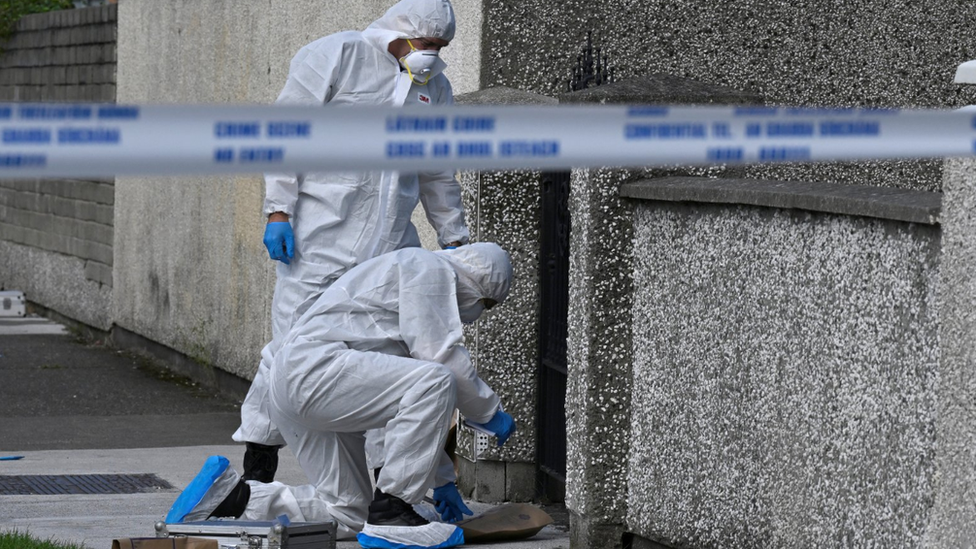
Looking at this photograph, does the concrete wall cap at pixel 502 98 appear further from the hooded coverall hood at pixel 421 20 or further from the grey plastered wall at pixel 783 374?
the grey plastered wall at pixel 783 374

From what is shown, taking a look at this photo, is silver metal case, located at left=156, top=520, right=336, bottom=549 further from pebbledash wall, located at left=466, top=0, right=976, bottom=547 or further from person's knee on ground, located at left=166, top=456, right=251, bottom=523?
pebbledash wall, located at left=466, top=0, right=976, bottom=547

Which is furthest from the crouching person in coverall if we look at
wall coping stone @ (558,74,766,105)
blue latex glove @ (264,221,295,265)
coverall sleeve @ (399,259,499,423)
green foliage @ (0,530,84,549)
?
wall coping stone @ (558,74,766,105)

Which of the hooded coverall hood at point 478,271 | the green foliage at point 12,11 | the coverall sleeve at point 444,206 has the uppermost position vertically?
the green foliage at point 12,11

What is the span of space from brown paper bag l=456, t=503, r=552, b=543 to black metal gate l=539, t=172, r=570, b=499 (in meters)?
0.56

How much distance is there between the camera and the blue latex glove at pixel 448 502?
524 centimetres

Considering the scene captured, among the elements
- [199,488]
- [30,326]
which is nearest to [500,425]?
[199,488]

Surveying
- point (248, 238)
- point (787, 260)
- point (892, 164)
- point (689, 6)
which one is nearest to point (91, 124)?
point (787, 260)

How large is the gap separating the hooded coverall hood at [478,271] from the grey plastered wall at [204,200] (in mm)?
2391

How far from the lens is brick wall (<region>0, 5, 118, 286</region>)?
39.9 feet

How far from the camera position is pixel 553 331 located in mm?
5973

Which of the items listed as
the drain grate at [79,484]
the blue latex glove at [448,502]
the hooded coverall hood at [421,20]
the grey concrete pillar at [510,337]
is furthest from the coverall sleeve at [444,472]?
the drain grate at [79,484]

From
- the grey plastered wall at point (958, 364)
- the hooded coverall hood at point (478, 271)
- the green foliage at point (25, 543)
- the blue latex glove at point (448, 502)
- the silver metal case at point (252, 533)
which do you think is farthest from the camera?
the blue latex glove at point (448, 502)

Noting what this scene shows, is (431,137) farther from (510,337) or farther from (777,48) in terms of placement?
(777,48)

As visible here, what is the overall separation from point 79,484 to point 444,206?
2.00 meters
